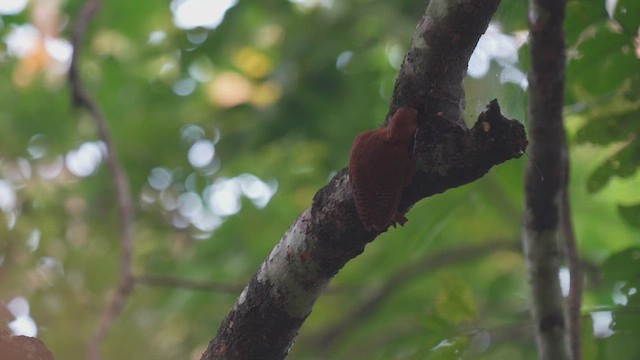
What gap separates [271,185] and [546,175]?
2.18m

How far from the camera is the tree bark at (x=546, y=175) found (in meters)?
1.61

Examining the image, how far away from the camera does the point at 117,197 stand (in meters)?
3.02

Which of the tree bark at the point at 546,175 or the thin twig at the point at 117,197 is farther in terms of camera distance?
the thin twig at the point at 117,197

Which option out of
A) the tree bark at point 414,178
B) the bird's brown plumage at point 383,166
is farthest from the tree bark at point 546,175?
the bird's brown plumage at point 383,166

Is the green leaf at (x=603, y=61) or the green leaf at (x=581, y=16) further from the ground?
the green leaf at (x=581, y=16)

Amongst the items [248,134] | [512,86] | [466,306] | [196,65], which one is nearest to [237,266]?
[248,134]

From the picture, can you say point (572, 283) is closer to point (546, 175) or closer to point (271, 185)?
point (546, 175)

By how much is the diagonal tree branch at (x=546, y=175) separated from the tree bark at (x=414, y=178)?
0.46m

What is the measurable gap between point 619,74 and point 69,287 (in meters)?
2.44

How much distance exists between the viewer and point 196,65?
400 centimetres

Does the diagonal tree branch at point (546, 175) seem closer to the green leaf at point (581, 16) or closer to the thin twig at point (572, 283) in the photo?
the thin twig at point (572, 283)

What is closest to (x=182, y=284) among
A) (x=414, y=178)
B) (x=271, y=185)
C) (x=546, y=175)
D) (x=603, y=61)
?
(x=271, y=185)

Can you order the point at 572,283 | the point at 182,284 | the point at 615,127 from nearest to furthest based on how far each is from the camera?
the point at 615,127
the point at 572,283
the point at 182,284

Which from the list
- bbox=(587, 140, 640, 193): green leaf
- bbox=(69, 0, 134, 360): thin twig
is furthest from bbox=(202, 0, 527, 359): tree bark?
bbox=(69, 0, 134, 360): thin twig
